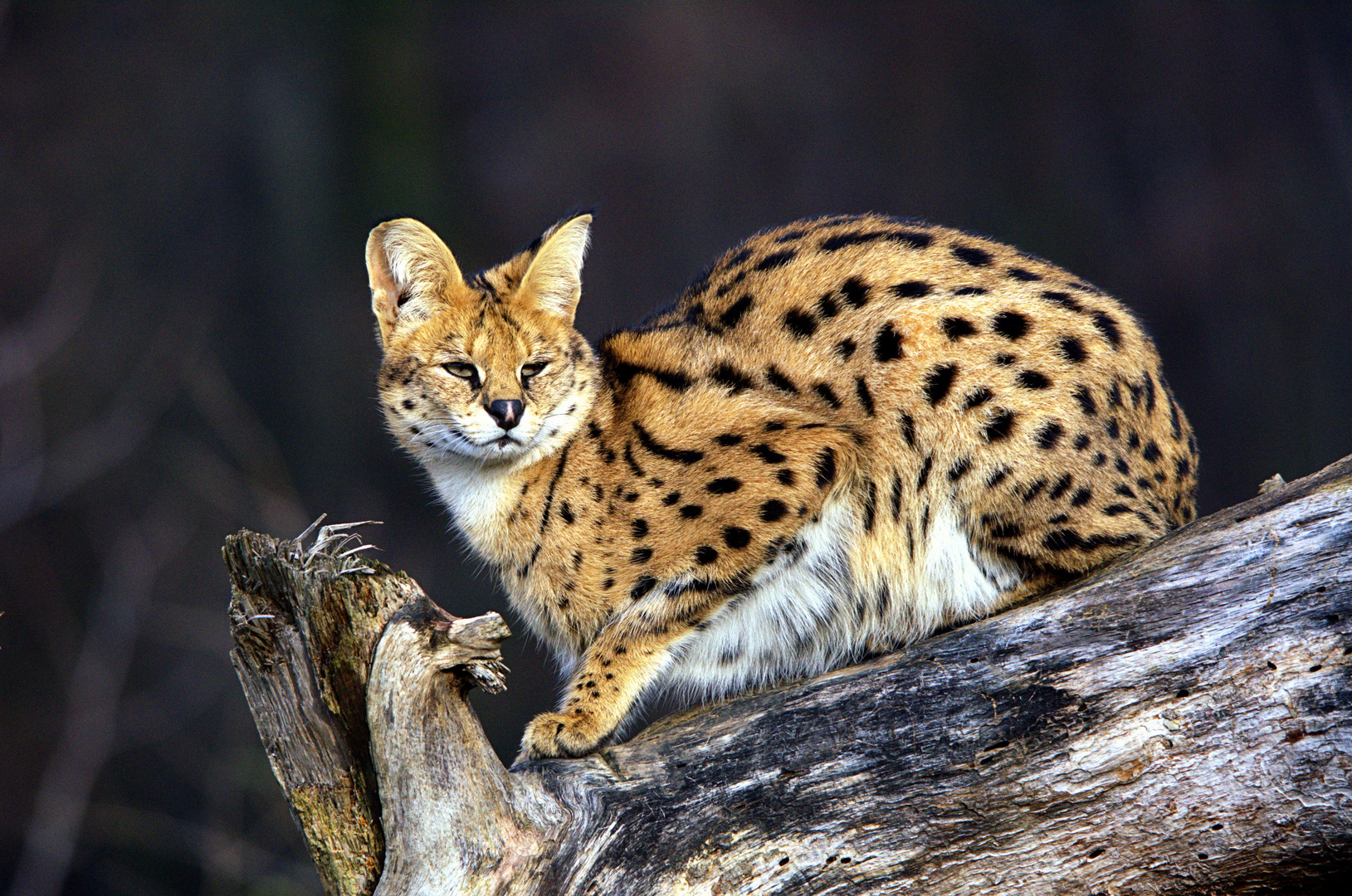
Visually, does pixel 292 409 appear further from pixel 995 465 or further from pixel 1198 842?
pixel 1198 842

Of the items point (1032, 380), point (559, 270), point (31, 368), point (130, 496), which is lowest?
point (1032, 380)

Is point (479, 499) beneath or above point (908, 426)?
above

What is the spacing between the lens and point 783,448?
455cm

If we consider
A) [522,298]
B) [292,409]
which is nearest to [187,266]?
[292,409]

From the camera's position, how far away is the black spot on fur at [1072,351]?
177 inches

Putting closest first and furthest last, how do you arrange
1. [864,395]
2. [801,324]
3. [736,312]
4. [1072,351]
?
[1072,351] < [864,395] < [801,324] < [736,312]

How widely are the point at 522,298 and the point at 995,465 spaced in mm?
2031

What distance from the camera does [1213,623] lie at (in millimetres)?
3691

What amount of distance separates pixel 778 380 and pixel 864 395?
0.35m

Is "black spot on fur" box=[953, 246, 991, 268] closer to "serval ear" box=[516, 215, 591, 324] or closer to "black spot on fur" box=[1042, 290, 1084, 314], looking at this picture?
"black spot on fur" box=[1042, 290, 1084, 314]

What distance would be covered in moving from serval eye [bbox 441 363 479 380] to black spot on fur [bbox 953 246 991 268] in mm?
1944

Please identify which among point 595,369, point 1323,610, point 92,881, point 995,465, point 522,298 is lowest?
point 92,881

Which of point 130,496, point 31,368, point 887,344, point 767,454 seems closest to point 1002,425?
point 887,344

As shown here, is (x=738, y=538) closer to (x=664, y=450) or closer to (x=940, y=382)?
(x=664, y=450)
